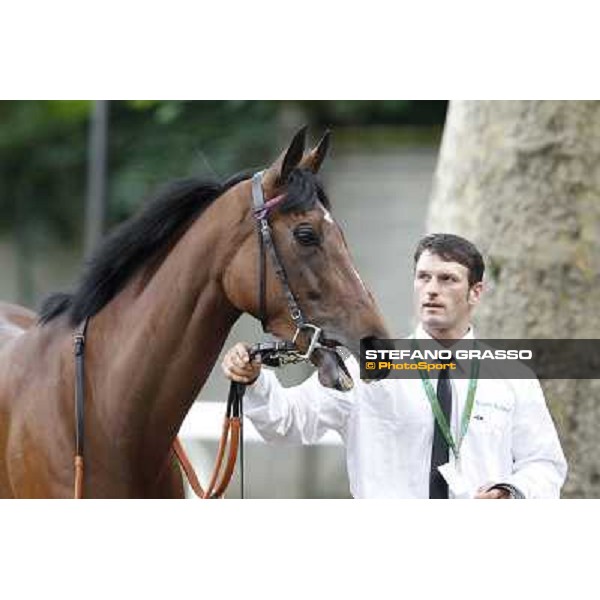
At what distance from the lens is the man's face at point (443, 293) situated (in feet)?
11.5

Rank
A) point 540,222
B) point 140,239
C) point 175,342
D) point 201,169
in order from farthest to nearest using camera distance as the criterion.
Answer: point 201,169 < point 540,222 < point 140,239 < point 175,342

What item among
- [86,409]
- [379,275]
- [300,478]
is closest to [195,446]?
[379,275]

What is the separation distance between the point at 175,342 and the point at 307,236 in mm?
501

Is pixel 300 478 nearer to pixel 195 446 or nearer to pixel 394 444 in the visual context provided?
pixel 195 446

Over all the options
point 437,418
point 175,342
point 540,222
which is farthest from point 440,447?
point 540,222

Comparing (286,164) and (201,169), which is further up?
(201,169)

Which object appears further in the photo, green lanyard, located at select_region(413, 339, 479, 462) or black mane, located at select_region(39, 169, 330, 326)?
black mane, located at select_region(39, 169, 330, 326)

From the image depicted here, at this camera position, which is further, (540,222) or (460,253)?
(540,222)

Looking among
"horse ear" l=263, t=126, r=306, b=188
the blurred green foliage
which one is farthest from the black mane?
the blurred green foliage

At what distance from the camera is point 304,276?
137 inches

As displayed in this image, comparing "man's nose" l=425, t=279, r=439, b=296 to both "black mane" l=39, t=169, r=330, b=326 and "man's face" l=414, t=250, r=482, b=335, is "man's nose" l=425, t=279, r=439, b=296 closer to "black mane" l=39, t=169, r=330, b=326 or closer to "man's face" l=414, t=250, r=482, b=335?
"man's face" l=414, t=250, r=482, b=335

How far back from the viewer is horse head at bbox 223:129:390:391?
342 cm

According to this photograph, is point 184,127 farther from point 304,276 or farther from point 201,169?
point 304,276

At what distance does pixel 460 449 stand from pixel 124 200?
22.3ft
